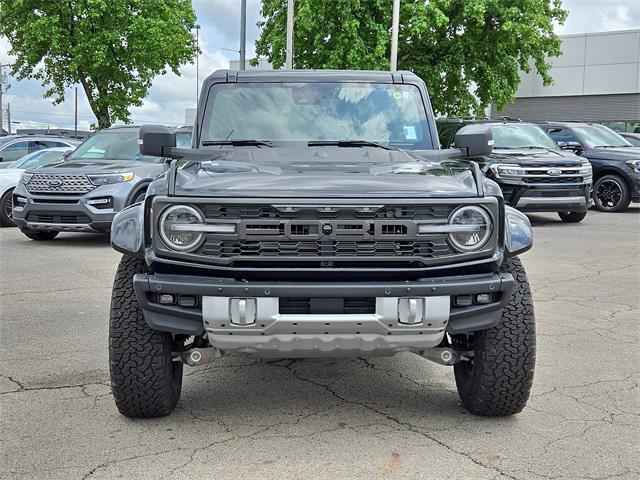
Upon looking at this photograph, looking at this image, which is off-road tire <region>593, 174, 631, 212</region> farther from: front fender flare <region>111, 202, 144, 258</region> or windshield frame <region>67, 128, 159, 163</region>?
front fender flare <region>111, 202, 144, 258</region>

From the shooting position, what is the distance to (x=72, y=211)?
1012cm

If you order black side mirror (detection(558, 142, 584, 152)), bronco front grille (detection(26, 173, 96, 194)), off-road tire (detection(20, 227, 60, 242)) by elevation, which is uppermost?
black side mirror (detection(558, 142, 584, 152))

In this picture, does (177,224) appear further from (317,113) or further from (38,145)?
(38,145)

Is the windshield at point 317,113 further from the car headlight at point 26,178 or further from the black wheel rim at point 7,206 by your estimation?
the black wheel rim at point 7,206

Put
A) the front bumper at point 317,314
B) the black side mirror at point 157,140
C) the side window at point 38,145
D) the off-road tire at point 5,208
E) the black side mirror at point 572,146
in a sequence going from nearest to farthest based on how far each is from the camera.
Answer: the front bumper at point 317,314 < the black side mirror at point 157,140 < the off-road tire at point 5,208 < the black side mirror at point 572,146 < the side window at point 38,145

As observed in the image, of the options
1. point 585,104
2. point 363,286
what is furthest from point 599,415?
point 585,104

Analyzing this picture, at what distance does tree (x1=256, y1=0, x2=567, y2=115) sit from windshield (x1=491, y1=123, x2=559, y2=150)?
27.1ft

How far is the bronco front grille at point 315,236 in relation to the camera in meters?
3.27

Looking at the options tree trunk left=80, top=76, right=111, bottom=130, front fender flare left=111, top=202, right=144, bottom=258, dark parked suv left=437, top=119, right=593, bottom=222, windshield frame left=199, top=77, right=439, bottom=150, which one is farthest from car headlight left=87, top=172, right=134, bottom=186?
tree trunk left=80, top=76, right=111, bottom=130

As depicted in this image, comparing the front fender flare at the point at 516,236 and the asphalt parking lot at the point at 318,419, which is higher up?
the front fender flare at the point at 516,236

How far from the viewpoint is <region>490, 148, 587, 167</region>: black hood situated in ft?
40.8

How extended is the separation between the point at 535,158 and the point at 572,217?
1.97 m

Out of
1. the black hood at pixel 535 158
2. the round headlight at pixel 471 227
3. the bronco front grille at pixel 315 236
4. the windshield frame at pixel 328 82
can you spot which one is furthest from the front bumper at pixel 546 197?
the bronco front grille at pixel 315 236

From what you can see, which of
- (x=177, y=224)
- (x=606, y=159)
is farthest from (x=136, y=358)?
(x=606, y=159)
